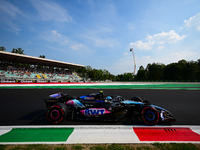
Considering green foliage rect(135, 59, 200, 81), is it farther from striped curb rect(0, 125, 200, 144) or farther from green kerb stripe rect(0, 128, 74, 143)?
green kerb stripe rect(0, 128, 74, 143)

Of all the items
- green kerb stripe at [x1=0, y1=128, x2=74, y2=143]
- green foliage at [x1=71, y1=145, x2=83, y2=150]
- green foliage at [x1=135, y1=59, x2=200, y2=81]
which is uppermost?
green foliage at [x1=135, y1=59, x2=200, y2=81]

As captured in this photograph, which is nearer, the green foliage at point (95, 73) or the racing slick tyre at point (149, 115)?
the racing slick tyre at point (149, 115)

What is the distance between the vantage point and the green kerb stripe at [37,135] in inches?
83.8

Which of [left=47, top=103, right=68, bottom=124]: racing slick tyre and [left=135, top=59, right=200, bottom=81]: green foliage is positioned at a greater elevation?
[left=135, top=59, right=200, bottom=81]: green foliage

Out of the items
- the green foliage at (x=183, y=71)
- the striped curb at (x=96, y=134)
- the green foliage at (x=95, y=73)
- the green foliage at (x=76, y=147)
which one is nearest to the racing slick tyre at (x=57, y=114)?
the striped curb at (x=96, y=134)

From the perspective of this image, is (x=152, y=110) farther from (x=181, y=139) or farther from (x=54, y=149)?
(x=54, y=149)

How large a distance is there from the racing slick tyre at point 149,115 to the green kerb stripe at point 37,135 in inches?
80.2

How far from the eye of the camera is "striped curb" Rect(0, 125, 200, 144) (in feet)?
6.86

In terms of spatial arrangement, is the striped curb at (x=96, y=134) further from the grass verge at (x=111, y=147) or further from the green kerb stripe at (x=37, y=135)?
the grass verge at (x=111, y=147)

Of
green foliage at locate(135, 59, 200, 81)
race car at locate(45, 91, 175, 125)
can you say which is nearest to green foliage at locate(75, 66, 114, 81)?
green foliage at locate(135, 59, 200, 81)

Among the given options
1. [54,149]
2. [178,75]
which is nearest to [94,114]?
[54,149]

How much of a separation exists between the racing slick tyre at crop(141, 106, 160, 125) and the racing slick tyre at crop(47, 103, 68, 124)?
90.0 inches

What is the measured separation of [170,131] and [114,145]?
161cm

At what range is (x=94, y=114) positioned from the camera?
9.52ft
